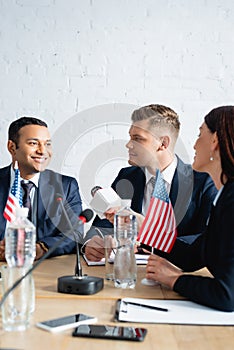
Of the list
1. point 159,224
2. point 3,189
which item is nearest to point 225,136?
point 159,224

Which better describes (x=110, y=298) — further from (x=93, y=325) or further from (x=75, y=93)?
(x=75, y=93)

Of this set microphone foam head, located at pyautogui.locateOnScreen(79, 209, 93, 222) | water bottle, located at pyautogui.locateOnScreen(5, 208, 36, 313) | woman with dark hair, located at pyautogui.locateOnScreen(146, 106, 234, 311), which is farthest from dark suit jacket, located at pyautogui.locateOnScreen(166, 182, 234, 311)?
water bottle, located at pyautogui.locateOnScreen(5, 208, 36, 313)

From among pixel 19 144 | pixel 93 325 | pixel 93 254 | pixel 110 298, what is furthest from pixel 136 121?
pixel 93 325

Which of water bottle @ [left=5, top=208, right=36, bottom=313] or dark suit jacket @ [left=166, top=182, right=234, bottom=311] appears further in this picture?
dark suit jacket @ [left=166, top=182, right=234, bottom=311]

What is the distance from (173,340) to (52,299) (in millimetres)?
472

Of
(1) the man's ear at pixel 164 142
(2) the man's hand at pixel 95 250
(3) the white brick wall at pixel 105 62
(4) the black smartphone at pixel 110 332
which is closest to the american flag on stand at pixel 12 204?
(2) the man's hand at pixel 95 250

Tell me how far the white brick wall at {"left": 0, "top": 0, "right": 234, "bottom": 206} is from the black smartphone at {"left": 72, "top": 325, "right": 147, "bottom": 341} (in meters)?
2.10

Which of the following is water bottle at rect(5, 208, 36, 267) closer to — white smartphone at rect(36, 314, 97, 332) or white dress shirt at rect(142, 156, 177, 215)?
white smartphone at rect(36, 314, 97, 332)

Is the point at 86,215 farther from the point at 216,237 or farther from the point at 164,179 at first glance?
the point at 164,179

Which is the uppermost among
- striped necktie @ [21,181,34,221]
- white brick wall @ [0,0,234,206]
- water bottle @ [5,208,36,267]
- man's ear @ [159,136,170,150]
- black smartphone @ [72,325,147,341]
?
white brick wall @ [0,0,234,206]

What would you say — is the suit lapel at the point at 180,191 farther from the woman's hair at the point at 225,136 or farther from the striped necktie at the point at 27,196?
the woman's hair at the point at 225,136

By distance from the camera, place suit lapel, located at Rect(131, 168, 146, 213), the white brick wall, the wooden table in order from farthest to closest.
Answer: the white brick wall < suit lapel, located at Rect(131, 168, 146, 213) < the wooden table

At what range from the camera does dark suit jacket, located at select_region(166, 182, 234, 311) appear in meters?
1.52

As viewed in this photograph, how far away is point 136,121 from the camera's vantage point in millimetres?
2818
